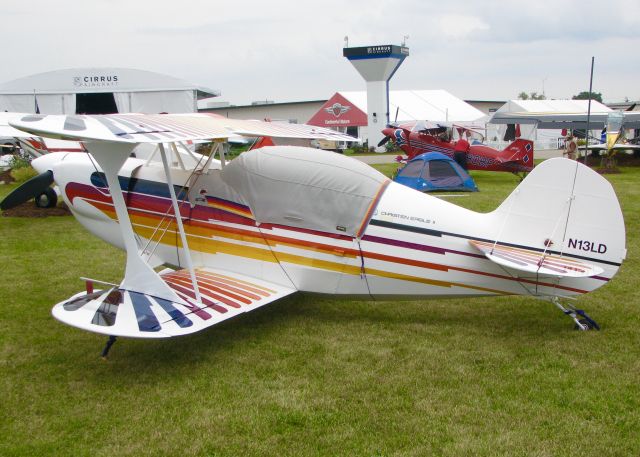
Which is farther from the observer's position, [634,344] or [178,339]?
[178,339]

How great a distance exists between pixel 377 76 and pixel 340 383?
35.0 m

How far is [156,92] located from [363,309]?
17419 millimetres

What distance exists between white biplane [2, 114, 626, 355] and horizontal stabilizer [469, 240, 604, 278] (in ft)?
0.05

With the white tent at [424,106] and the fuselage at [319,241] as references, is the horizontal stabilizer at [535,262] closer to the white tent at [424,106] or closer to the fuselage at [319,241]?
the fuselage at [319,241]

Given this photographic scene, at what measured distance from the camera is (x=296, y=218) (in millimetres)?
5871

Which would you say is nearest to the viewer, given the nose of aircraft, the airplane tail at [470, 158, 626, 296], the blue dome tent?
the airplane tail at [470, 158, 626, 296]

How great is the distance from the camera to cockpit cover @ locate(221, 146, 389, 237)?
5.74 m

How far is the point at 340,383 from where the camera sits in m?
4.70

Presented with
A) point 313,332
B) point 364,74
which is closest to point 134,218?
point 313,332

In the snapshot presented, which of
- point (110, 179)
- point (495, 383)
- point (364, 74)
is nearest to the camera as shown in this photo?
point (495, 383)

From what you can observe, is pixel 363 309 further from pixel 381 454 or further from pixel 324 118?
pixel 324 118

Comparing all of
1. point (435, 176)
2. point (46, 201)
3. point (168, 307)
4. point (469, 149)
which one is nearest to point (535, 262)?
point (168, 307)

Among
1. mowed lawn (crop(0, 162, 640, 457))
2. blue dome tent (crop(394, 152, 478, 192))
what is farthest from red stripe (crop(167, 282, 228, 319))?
blue dome tent (crop(394, 152, 478, 192))

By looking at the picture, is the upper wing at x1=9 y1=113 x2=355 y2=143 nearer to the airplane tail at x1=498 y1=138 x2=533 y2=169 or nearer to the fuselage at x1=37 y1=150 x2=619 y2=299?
the fuselage at x1=37 y1=150 x2=619 y2=299
